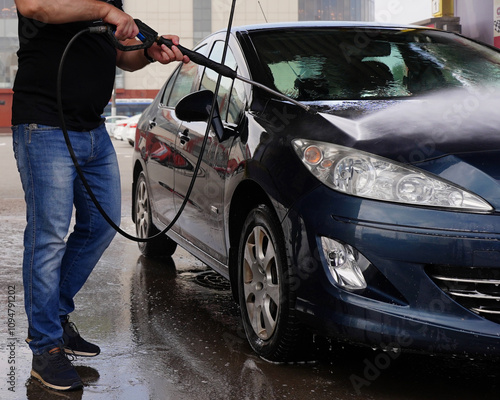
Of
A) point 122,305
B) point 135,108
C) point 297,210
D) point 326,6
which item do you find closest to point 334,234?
point 297,210

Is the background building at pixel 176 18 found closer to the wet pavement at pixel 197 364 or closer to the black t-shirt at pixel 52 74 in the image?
the wet pavement at pixel 197 364

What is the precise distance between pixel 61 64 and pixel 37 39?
220mm

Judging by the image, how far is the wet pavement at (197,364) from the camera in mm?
3412

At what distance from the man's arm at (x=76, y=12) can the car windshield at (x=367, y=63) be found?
972mm

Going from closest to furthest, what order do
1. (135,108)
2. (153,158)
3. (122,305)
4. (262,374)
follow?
(262,374) < (122,305) < (153,158) < (135,108)

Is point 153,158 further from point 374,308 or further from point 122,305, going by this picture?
point 374,308

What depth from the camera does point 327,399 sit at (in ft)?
10.9

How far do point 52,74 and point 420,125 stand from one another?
1479 mm

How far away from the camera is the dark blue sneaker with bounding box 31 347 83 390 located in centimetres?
344

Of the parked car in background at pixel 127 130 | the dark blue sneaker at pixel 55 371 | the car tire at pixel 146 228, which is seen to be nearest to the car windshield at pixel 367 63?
the dark blue sneaker at pixel 55 371

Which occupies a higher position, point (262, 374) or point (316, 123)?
point (316, 123)

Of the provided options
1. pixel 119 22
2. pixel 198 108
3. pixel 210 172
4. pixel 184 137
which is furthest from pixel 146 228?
pixel 119 22

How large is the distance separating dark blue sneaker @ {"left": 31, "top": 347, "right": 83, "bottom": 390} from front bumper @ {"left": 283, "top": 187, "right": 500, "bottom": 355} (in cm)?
107

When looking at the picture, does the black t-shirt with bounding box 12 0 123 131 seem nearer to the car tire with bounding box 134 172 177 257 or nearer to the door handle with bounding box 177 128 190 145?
the door handle with bounding box 177 128 190 145
